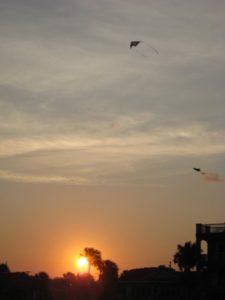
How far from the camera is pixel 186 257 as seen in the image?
3332 inches

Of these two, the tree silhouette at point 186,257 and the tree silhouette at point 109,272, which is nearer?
the tree silhouette at point 186,257

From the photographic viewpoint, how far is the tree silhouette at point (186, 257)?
8419 cm

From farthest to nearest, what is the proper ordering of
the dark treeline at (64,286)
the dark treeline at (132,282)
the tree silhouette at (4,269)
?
the tree silhouette at (4,269) → the dark treeline at (64,286) → the dark treeline at (132,282)

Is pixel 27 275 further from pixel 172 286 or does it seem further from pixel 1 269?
pixel 172 286

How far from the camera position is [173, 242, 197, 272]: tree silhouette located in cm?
8419

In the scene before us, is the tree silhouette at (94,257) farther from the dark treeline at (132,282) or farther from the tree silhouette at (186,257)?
the tree silhouette at (186,257)

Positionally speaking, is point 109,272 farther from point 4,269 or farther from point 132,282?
point 4,269

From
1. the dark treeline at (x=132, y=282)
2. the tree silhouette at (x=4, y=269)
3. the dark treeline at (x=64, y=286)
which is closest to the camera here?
the dark treeline at (x=132, y=282)

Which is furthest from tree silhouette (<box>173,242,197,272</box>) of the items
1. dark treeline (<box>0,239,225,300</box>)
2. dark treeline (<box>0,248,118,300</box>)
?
dark treeline (<box>0,248,118,300</box>)

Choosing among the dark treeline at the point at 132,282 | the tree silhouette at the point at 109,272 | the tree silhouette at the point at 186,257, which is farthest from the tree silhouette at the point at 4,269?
the tree silhouette at the point at 186,257

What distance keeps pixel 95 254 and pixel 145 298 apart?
20101 millimetres

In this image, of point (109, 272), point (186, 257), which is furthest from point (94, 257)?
point (186, 257)

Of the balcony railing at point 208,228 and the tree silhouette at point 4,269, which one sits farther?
the tree silhouette at point 4,269

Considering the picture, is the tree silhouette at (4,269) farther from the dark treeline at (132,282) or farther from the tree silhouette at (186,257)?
the tree silhouette at (186,257)
